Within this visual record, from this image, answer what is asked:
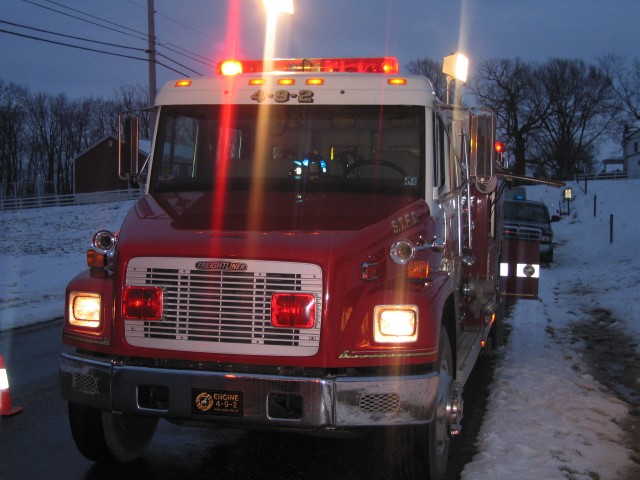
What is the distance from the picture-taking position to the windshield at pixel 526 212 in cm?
2138

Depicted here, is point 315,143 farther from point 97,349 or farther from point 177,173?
point 97,349

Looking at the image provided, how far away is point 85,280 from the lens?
14.1 feet

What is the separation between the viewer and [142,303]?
408cm

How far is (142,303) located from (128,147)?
6.35 feet

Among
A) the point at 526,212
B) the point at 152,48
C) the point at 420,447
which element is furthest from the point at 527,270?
the point at 152,48

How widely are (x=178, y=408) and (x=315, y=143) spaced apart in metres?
2.21

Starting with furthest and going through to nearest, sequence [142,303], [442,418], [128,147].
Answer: [128,147] → [442,418] → [142,303]

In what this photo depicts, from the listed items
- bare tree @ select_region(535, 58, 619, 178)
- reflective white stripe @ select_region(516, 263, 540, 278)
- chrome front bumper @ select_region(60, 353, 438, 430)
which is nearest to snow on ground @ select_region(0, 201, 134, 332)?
reflective white stripe @ select_region(516, 263, 540, 278)

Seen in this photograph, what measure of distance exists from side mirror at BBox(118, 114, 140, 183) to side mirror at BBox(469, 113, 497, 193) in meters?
2.57

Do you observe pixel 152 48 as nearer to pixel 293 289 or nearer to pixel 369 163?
pixel 369 163

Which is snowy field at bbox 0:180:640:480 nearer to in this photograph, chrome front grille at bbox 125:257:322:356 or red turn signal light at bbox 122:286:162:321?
chrome front grille at bbox 125:257:322:356

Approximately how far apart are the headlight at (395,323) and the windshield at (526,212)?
1780cm

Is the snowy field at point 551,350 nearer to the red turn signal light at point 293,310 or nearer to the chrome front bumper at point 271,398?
the chrome front bumper at point 271,398

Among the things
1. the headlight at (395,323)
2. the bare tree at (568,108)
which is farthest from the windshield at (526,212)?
the bare tree at (568,108)
